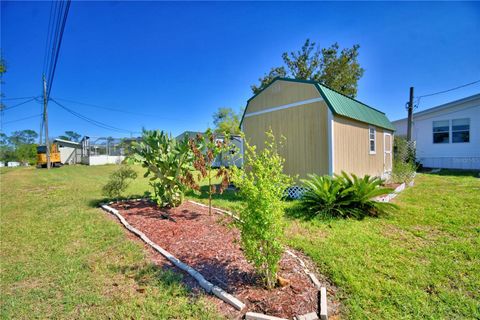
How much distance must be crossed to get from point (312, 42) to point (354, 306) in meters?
19.8

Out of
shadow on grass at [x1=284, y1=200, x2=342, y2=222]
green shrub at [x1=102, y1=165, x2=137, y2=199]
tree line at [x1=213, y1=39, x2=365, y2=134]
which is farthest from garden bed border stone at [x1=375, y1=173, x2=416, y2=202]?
tree line at [x1=213, y1=39, x2=365, y2=134]

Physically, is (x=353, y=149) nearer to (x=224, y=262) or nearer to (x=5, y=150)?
(x=224, y=262)

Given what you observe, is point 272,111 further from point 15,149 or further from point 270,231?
point 15,149

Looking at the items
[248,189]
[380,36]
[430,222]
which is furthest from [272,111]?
[380,36]

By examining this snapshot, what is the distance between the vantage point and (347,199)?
16.8 ft

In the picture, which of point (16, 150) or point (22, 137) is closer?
point (16, 150)

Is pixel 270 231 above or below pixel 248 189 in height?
below

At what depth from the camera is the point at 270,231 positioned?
2.13 m

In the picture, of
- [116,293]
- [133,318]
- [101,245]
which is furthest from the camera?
[101,245]

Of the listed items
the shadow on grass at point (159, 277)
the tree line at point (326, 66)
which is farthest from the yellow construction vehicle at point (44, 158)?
the shadow on grass at point (159, 277)

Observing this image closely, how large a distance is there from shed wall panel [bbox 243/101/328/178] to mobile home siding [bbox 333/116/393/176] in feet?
1.23

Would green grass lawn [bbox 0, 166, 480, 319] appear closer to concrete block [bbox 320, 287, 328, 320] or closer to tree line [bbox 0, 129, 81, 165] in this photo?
concrete block [bbox 320, 287, 328, 320]

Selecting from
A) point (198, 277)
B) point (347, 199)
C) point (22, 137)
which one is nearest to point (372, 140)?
point (347, 199)

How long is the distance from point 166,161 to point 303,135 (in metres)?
4.27
